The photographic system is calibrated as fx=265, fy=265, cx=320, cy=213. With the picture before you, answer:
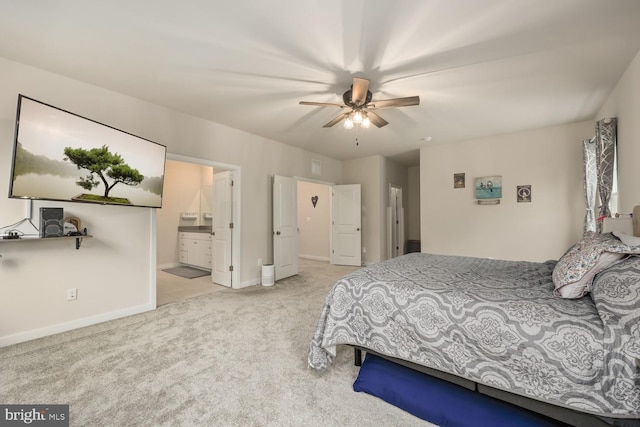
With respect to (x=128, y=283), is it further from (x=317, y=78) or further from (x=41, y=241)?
(x=317, y=78)

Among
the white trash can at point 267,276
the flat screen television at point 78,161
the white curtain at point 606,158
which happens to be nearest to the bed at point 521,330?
the white curtain at point 606,158

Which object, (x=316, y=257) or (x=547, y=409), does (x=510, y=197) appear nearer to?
(x=547, y=409)

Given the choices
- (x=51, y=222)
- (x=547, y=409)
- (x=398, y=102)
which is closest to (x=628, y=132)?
(x=398, y=102)

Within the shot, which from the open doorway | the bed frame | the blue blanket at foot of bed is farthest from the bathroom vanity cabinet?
the bed frame

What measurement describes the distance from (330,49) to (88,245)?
313 cm

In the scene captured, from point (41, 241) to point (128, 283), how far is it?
35.5 inches

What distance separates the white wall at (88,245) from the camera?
7.82ft

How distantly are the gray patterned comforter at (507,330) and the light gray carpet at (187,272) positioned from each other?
13.5 ft

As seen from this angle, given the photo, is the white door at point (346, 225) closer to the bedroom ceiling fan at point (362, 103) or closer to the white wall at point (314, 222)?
the white wall at point (314, 222)

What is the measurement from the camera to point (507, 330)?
4.28 ft

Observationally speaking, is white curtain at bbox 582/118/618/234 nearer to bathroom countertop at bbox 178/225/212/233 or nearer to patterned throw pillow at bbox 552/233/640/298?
patterned throw pillow at bbox 552/233/640/298

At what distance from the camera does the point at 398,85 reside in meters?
2.80

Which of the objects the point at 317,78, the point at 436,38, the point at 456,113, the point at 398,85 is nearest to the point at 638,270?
the point at 436,38

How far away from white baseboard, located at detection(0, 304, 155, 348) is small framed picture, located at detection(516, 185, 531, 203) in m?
5.70
